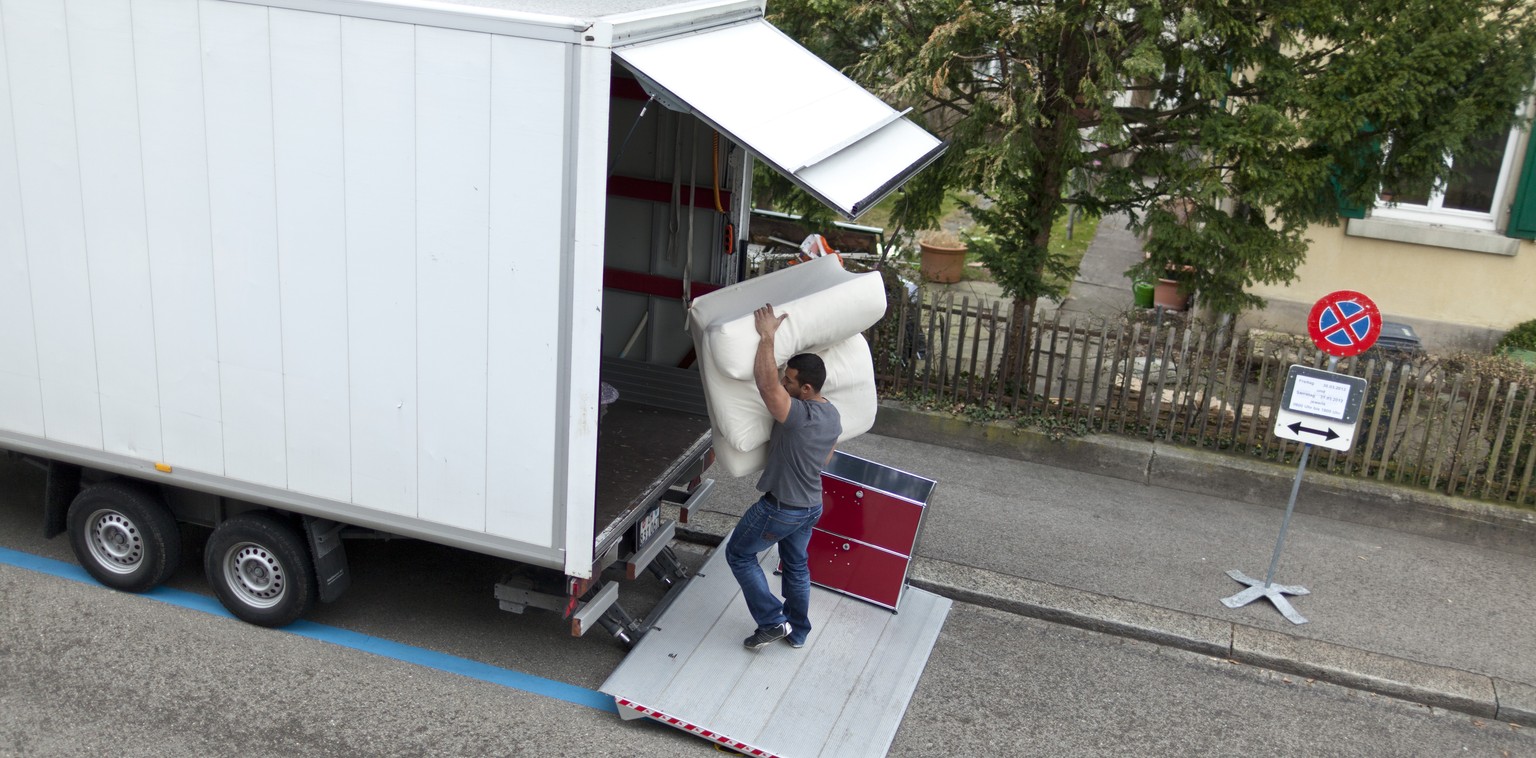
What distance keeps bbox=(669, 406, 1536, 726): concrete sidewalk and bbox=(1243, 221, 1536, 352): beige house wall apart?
3.28 metres

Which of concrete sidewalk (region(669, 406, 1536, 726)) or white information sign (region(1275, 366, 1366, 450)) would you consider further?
white information sign (region(1275, 366, 1366, 450))

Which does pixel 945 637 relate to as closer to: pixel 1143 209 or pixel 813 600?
pixel 813 600

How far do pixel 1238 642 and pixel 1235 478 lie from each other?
7.09 feet

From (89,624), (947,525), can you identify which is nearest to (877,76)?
(947,525)

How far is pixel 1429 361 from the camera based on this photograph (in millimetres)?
8258

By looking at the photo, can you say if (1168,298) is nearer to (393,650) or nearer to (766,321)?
(766,321)

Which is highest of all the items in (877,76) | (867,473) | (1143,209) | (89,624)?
(877,76)

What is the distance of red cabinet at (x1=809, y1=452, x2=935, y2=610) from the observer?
20.5ft

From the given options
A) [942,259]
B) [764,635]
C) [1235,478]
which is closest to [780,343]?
[764,635]

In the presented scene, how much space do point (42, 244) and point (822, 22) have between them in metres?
5.30

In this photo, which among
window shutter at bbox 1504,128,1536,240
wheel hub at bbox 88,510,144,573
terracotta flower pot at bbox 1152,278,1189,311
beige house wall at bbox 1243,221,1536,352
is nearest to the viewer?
wheel hub at bbox 88,510,144,573

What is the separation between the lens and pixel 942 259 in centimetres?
1308

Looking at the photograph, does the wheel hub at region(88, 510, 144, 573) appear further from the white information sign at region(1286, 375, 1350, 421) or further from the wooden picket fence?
the white information sign at region(1286, 375, 1350, 421)

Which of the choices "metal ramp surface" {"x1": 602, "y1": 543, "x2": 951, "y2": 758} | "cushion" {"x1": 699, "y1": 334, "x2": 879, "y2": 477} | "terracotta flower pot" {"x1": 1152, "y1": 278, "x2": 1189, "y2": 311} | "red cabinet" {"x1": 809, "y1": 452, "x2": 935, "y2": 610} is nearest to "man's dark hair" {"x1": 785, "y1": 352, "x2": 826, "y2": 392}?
"cushion" {"x1": 699, "y1": 334, "x2": 879, "y2": 477}
